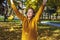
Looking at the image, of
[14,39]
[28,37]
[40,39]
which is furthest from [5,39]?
[28,37]

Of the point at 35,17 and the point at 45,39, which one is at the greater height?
the point at 35,17

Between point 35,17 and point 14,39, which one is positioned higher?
point 35,17

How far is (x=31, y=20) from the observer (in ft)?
15.8

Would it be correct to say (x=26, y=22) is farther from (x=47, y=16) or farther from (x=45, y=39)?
(x=47, y=16)

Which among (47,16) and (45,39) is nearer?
(45,39)

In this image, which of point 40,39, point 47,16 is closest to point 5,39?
point 40,39

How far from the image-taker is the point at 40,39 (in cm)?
1230

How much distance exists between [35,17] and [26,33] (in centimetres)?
41

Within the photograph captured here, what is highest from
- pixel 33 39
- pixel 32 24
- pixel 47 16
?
pixel 32 24

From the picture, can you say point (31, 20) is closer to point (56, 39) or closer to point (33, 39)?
point (33, 39)

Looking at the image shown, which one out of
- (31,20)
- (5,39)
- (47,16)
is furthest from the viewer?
(47,16)

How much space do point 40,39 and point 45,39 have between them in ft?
0.96

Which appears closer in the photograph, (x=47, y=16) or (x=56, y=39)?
(x=56, y=39)

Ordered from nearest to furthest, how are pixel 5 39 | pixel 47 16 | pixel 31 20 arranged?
1. pixel 31 20
2. pixel 5 39
3. pixel 47 16
